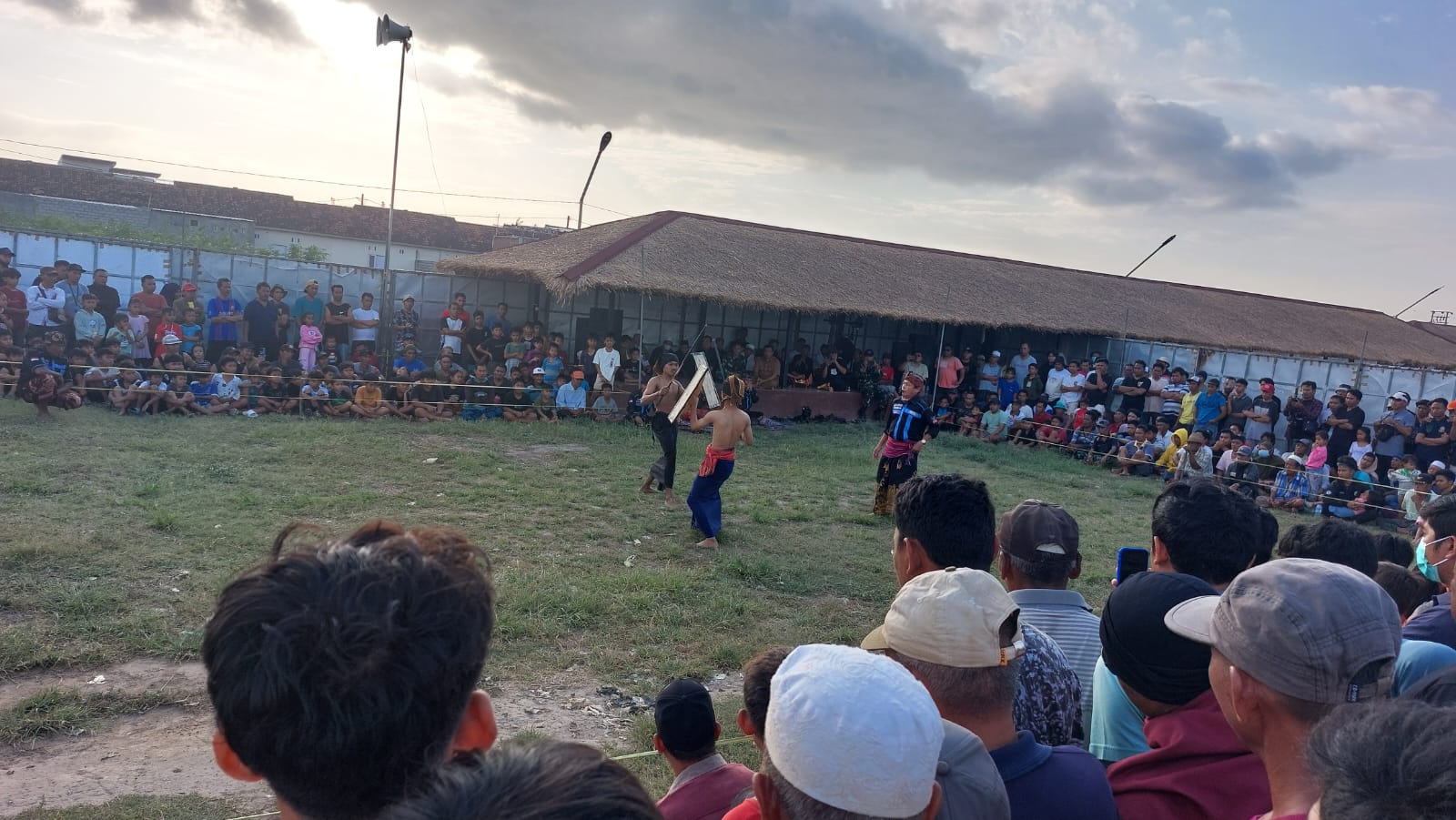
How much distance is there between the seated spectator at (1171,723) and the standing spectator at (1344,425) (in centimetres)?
1380

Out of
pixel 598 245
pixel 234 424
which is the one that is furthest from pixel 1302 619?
pixel 598 245

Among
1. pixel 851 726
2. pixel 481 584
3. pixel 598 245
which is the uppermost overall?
pixel 598 245

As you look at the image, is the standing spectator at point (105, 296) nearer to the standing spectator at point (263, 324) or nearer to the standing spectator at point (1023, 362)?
the standing spectator at point (263, 324)

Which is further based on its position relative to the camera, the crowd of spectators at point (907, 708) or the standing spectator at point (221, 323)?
the standing spectator at point (221, 323)

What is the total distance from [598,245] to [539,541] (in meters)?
10.4

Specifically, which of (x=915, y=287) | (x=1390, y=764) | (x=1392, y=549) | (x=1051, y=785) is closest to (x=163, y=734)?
(x=1051, y=785)

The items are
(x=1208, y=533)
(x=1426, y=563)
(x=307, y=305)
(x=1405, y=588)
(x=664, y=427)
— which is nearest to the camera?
(x=1208, y=533)

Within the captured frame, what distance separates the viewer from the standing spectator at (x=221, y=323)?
45.9ft

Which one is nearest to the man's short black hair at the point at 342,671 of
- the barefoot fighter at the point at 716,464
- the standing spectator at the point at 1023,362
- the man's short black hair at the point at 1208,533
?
the man's short black hair at the point at 1208,533

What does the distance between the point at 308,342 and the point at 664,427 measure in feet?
23.8

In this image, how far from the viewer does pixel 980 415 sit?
58.9 feet

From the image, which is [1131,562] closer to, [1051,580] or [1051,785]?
[1051,580]

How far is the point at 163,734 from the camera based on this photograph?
4355 millimetres

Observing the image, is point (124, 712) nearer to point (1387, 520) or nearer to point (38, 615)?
point (38, 615)
